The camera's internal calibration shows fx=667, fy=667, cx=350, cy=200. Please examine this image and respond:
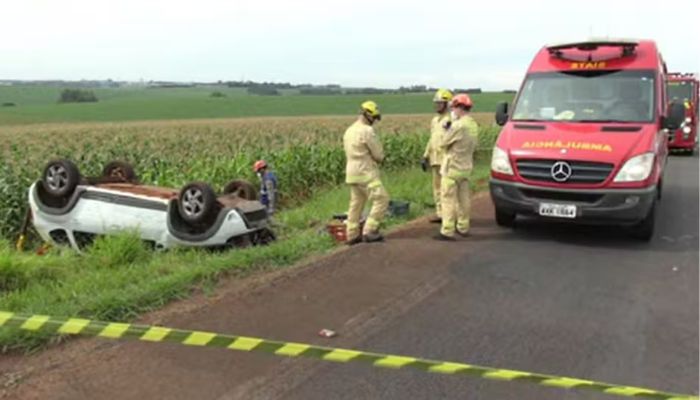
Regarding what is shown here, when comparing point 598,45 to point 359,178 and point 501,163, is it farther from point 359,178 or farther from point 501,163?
point 359,178

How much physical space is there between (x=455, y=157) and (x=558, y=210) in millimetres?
1392

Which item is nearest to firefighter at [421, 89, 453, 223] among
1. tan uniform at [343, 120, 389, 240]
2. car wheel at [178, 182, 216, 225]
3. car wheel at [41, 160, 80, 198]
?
tan uniform at [343, 120, 389, 240]

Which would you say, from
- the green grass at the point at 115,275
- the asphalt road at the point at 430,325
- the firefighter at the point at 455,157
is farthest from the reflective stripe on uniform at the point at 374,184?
the firefighter at the point at 455,157

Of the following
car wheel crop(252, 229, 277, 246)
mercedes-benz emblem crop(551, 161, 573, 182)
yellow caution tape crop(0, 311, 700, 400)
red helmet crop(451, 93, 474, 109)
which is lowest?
car wheel crop(252, 229, 277, 246)

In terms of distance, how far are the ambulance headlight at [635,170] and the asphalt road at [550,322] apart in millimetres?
876

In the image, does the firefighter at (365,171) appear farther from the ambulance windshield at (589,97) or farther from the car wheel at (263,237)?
the ambulance windshield at (589,97)

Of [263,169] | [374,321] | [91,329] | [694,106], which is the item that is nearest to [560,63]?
[263,169]

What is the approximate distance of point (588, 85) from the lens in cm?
885

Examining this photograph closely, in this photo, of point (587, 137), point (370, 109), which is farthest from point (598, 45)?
point (370, 109)

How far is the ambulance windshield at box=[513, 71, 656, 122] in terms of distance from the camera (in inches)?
333

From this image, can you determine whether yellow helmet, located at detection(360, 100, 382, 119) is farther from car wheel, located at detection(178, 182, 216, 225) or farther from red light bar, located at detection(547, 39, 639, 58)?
red light bar, located at detection(547, 39, 639, 58)

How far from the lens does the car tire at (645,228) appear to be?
8.08 m

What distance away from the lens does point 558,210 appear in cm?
788

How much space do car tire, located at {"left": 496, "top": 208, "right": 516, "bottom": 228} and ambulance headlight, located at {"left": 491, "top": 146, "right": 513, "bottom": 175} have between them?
0.64m
